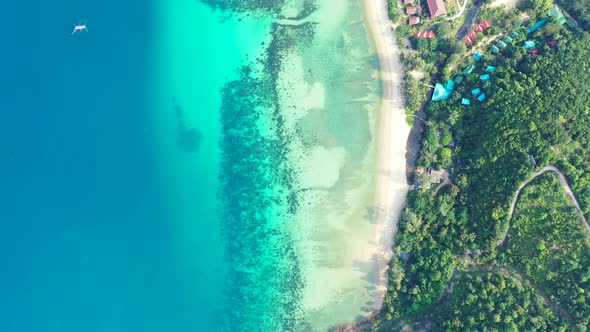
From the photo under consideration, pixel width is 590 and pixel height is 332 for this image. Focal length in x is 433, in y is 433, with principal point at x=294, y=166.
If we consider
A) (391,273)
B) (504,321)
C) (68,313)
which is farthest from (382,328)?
(68,313)

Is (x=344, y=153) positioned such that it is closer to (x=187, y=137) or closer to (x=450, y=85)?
(x=450, y=85)

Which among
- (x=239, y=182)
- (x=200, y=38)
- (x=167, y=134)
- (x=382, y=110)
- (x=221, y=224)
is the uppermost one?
(x=200, y=38)

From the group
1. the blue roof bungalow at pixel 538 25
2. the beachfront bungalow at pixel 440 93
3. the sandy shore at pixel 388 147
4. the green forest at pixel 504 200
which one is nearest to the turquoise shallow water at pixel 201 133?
the sandy shore at pixel 388 147

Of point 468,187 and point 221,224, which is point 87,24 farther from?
point 468,187

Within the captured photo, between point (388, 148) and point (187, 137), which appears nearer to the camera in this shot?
point (388, 148)

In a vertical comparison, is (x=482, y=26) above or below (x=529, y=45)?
above

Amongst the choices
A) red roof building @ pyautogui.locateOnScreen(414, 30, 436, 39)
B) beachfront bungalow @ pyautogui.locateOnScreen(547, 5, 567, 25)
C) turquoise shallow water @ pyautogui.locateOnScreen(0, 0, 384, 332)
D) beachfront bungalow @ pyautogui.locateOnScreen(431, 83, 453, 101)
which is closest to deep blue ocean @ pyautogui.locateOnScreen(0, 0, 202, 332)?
turquoise shallow water @ pyautogui.locateOnScreen(0, 0, 384, 332)

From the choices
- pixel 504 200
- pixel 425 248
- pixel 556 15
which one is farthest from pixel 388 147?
pixel 556 15

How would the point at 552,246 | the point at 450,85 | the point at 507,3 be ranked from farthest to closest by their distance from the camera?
the point at 507,3, the point at 450,85, the point at 552,246
